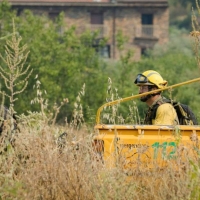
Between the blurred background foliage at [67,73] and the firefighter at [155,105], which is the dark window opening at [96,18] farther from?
the firefighter at [155,105]

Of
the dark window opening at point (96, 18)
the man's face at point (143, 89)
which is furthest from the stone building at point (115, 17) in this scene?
the man's face at point (143, 89)

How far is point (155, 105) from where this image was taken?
938 centimetres

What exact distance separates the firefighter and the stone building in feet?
170

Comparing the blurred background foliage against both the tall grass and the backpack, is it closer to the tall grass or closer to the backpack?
the backpack

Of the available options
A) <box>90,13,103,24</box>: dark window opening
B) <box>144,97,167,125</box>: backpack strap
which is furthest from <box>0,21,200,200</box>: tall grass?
<box>90,13,103,24</box>: dark window opening

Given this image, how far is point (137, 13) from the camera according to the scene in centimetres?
6519

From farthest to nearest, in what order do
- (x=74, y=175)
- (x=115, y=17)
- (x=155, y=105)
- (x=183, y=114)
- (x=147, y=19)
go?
(x=147, y=19), (x=115, y=17), (x=155, y=105), (x=183, y=114), (x=74, y=175)

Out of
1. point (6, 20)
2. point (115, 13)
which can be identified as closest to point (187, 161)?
point (6, 20)

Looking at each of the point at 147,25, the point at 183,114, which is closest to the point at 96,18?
the point at 147,25

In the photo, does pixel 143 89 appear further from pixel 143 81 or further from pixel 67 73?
pixel 67 73

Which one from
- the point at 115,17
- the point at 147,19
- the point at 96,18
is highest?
the point at 147,19

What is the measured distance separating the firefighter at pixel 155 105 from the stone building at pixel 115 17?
170 ft

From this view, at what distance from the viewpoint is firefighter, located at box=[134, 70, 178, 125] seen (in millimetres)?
9078

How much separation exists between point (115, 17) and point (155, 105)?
181 ft
